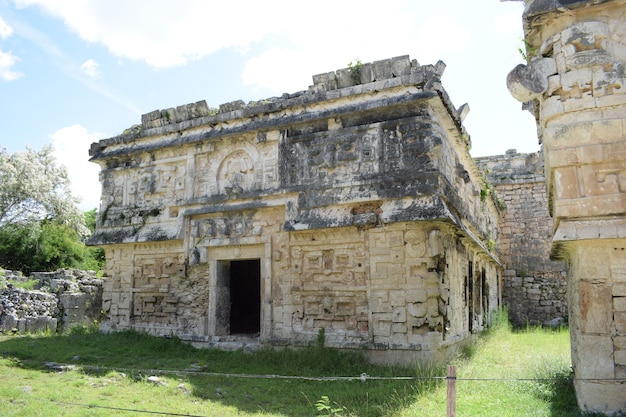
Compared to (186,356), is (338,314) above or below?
above

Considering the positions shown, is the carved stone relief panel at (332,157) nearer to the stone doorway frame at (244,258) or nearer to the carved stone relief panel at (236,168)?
the carved stone relief panel at (236,168)

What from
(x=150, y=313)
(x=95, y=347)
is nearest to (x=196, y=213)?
(x=150, y=313)

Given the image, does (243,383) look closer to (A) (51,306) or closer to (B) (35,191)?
(A) (51,306)

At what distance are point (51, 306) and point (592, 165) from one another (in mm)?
11476

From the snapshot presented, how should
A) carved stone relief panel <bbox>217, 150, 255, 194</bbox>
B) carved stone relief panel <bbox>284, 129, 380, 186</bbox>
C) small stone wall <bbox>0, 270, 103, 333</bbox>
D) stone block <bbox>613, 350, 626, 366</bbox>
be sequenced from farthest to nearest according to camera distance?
small stone wall <bbox>0, 270, 103, 333</bbox> < carved stone relief panel <bbox>217, 150, 255, 194</bbox> < carved stone relief panel <bbox>284, 129, 380, 186</bbox> < stone block <bbox>613, 350, 626, 366</bbox>

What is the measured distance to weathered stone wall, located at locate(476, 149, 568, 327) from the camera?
15.0 metres

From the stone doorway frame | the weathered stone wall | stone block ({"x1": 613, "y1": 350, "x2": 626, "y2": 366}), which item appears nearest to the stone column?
stone block ({"x1": 613, "y1": 350, "x2": 626, "y2": 366})

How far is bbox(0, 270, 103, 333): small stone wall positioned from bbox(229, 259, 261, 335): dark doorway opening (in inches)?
131

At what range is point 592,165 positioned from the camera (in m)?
4.61

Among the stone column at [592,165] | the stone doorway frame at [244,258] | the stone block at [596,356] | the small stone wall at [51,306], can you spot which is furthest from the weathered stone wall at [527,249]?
the small stone wall at [51,306]

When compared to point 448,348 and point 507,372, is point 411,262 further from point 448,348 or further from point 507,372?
point 507,372

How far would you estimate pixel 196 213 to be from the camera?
9.38 metres

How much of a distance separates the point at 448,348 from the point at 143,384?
4.52 m

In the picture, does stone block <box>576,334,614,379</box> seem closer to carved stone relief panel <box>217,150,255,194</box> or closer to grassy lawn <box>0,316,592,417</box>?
grassy lawn <box>0,316,592,417</box>
